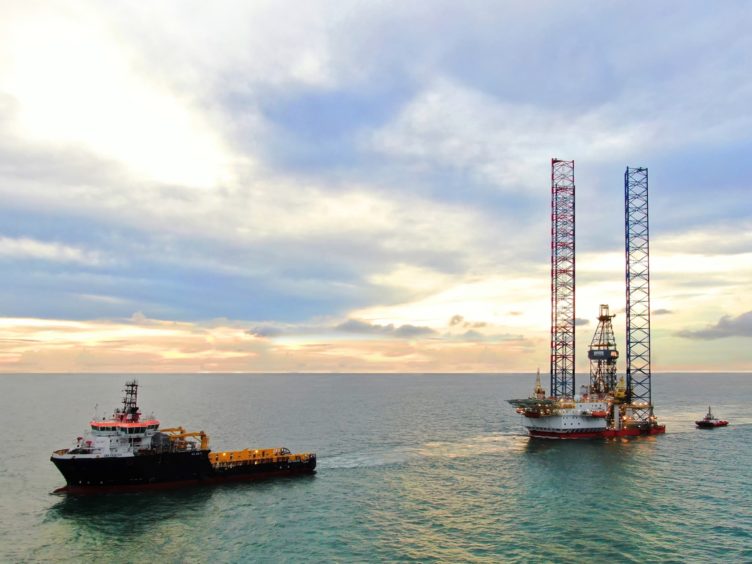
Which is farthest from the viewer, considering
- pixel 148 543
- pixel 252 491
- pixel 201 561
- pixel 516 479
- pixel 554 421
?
pixel 554 421

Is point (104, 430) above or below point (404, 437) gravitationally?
above

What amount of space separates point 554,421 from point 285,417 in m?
101

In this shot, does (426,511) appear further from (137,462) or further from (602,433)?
(602,433)

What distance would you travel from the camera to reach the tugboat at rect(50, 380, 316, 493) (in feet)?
251

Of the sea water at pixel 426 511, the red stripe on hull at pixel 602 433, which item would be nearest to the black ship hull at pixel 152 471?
the sea water at pixel 426 511

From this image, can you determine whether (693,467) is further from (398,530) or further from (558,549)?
(398,530)

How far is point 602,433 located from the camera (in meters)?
134

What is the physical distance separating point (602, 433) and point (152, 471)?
102145mm

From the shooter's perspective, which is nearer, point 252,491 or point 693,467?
point 252,491

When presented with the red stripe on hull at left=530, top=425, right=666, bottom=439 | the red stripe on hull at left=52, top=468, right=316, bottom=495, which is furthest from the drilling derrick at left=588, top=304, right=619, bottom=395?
the red stripe on hull at left=52, top=468, right=316, bottom=495

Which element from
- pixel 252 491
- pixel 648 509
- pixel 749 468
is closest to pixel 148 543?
pixel 252 491

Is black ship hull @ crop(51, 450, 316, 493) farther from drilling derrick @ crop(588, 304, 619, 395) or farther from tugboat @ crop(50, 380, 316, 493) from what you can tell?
drilling derrick @ crop(588, 304, 619, 395)

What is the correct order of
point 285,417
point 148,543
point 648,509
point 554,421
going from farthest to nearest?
point 285,417
point 554,421
point 648,509
point 148,543

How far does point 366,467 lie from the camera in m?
96.7
